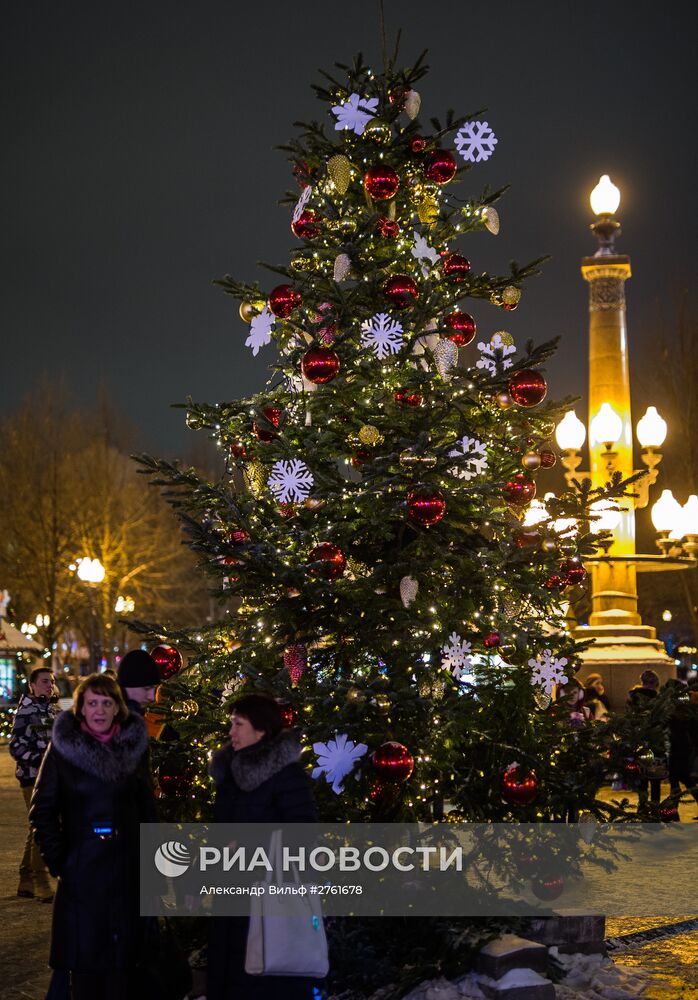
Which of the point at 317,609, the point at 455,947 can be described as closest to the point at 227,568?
the point at 317,609

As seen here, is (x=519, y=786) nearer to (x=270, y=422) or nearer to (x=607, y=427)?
(x=270, y=422)

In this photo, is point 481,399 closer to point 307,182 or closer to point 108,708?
point 307,182

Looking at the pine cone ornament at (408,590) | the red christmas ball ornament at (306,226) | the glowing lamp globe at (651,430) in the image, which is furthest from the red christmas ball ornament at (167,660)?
the glowing lamp globe at (651,430)

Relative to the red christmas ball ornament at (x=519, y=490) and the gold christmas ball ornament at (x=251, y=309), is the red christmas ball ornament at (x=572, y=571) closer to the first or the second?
the red christmas ball ornament at (x=519, y=490)

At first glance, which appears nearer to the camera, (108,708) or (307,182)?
(108,708)

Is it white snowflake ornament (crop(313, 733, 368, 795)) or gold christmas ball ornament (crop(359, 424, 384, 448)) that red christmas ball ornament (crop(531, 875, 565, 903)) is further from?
gold christmas ball ornament (crop(359, 424, 384, 448))

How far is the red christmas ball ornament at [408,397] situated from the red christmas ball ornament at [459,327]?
575 millimetres

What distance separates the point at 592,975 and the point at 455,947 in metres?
0.93

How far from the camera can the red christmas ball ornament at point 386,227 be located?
26.5ft

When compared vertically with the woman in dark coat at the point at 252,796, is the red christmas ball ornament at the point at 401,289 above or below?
above

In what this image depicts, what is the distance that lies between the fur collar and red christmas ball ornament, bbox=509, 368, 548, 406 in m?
3.34

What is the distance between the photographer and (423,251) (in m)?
8.40

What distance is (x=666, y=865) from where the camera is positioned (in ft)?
38.3

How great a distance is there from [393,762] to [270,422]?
2418mm
